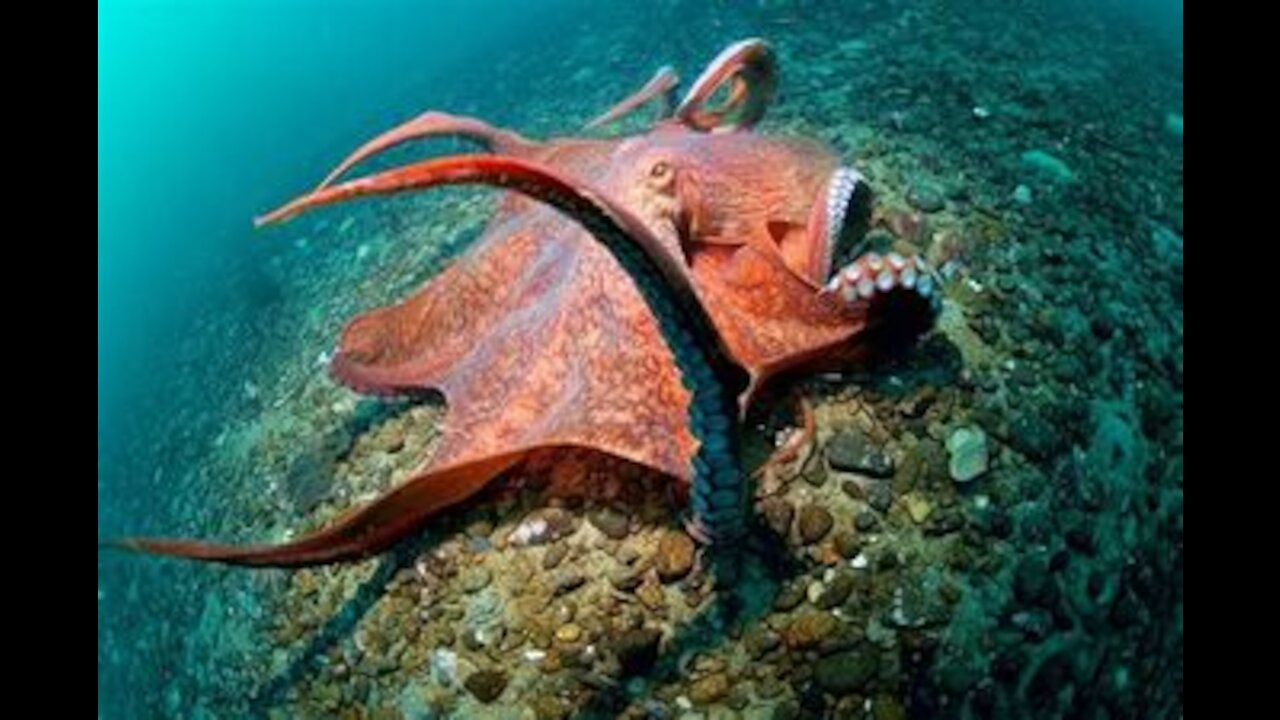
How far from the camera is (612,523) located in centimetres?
320

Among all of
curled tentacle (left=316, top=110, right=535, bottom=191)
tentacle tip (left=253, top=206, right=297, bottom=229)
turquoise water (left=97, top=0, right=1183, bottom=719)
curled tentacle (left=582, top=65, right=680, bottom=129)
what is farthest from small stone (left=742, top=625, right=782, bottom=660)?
curled tentacle (left=582, top=65, right=680, bottom=129)

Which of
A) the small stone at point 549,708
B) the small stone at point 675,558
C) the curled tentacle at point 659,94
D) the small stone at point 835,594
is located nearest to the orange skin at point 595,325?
the small stone at point 675,558

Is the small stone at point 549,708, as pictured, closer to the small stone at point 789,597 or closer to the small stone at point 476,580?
the small stone at point 476,580

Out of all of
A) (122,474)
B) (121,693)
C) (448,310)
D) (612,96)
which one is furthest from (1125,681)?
(122,474)

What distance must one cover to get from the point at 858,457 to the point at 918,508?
26cm

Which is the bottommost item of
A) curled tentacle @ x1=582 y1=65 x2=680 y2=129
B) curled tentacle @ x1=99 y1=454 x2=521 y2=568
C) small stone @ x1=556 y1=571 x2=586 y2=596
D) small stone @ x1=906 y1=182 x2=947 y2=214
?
small stone @ x1=556 y1=571 x2=586 y2=596

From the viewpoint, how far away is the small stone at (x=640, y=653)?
2.98 m

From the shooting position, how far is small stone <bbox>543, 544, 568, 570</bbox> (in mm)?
3234

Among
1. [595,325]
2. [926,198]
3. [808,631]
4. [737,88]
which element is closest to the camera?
[595,325]

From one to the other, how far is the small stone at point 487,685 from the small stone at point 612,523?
58cm

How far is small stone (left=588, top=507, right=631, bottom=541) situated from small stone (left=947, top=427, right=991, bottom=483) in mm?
1140

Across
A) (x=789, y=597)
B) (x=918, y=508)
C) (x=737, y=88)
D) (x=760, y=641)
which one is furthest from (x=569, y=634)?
(x=737, y=88)

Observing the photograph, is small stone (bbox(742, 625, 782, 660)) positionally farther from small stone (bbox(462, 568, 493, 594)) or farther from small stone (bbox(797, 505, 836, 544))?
small stone (bbox(462, 568, 493, 594))

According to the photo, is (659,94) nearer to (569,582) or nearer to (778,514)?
(778,514)
